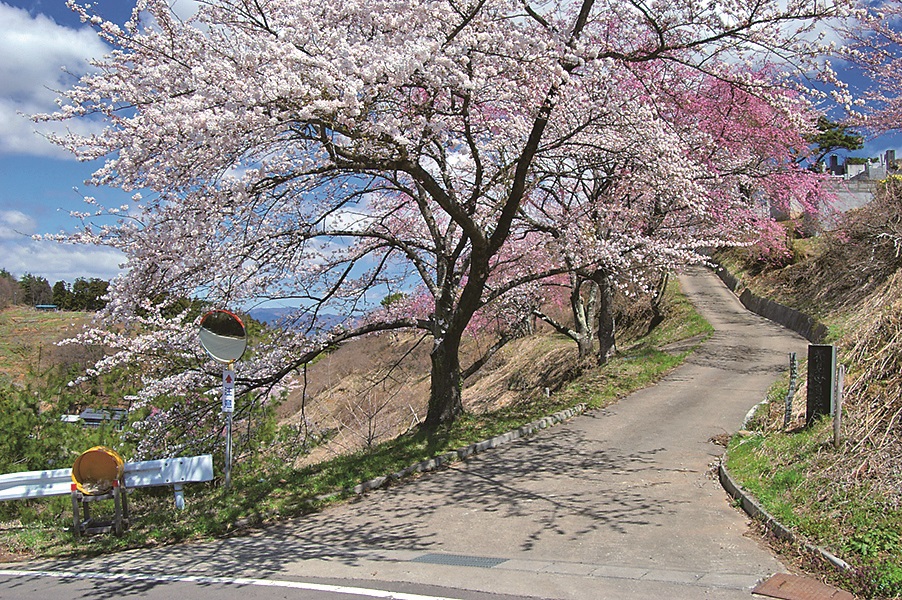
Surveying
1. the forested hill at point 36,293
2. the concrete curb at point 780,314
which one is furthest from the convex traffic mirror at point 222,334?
the forested hill at point 36,293

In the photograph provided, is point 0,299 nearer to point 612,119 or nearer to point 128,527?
point 128,527

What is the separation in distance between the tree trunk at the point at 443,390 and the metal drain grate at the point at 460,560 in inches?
217

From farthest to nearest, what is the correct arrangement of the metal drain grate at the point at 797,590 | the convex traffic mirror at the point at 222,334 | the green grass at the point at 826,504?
1. the convex traffic mirror at the point at 222,334
2. the green grass at the point at 826,504
3. the metal drain grate at the point at 797,590

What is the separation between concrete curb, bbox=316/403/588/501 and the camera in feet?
30.9

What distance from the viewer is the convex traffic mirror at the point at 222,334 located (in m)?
8.91

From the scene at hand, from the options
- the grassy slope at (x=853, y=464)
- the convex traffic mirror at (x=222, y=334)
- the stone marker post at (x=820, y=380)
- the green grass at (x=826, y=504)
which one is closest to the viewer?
the green grass at (x=826, y=504)

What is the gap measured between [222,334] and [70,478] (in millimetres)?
2795

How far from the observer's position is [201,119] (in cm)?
678

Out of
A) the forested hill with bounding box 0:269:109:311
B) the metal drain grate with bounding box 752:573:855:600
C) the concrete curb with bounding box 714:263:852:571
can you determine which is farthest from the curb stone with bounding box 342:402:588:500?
the forested hill with bounding box 0:269:109:311

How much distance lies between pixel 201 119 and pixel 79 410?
10.4 meters

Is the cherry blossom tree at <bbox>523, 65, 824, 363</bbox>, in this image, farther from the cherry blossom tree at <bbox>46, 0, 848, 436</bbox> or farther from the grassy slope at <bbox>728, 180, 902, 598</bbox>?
the grassy slope at <bbox>728, 180, 902, 598</bbox>

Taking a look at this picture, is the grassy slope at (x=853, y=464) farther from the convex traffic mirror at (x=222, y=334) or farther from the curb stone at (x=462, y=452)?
the convex traffic mirror at (x=222, y=334)

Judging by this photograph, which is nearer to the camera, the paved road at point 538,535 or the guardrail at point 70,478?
the paved road at point 538,535

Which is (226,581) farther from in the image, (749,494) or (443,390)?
(443,390)
